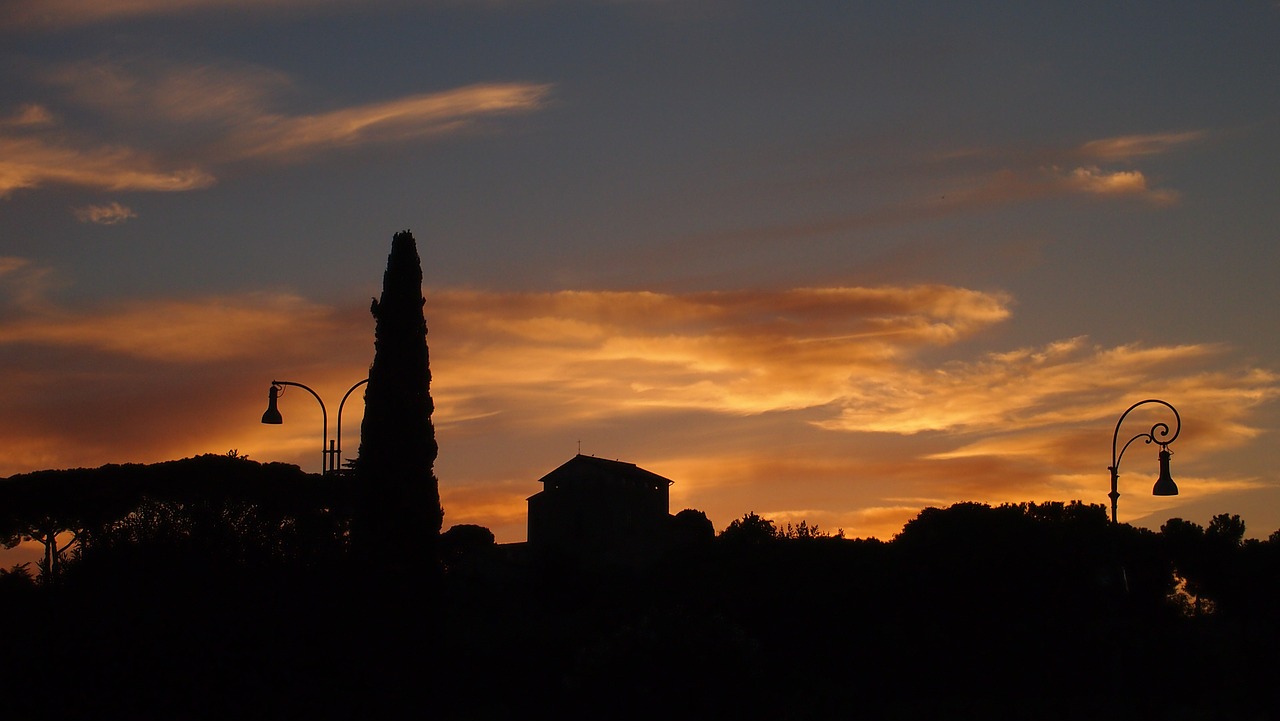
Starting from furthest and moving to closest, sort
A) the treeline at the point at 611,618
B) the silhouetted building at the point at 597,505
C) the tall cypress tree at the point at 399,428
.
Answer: the silhouetted building at the point at 597,505
the tall cypress tree at the point at 399,428
the treeline at the point at 611,618

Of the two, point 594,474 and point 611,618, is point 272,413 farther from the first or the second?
point 594,474

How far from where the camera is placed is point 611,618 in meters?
44.4

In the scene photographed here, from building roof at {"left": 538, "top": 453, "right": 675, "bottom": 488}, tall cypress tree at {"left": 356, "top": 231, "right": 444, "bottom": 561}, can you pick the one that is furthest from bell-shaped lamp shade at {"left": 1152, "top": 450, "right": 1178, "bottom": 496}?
building roof at {"left": 538, "top": 453, "right": 675, "bottom": 488}

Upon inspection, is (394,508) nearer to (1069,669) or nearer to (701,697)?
(701,697)

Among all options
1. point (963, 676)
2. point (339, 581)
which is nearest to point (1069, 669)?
point (963, 676)

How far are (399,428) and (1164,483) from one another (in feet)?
68.1

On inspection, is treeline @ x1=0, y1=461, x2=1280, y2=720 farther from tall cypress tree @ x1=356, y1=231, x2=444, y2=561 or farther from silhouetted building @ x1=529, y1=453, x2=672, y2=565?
silhouetted building @ x1=529, y1=453, x2=672, y2=565

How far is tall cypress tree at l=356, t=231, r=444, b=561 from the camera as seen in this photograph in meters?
37.1

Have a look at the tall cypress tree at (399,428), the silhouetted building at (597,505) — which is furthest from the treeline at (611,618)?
the silhouetted building at (597,505)

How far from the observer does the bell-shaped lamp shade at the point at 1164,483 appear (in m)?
28.1

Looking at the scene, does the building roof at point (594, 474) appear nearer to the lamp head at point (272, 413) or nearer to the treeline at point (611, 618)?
the treeline at point (611, 618)

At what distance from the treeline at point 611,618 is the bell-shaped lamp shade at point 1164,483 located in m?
2.44

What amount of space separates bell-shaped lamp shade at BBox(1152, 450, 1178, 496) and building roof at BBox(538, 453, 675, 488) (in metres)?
75.3

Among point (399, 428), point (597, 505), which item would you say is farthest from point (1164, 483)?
point (597, 505)
